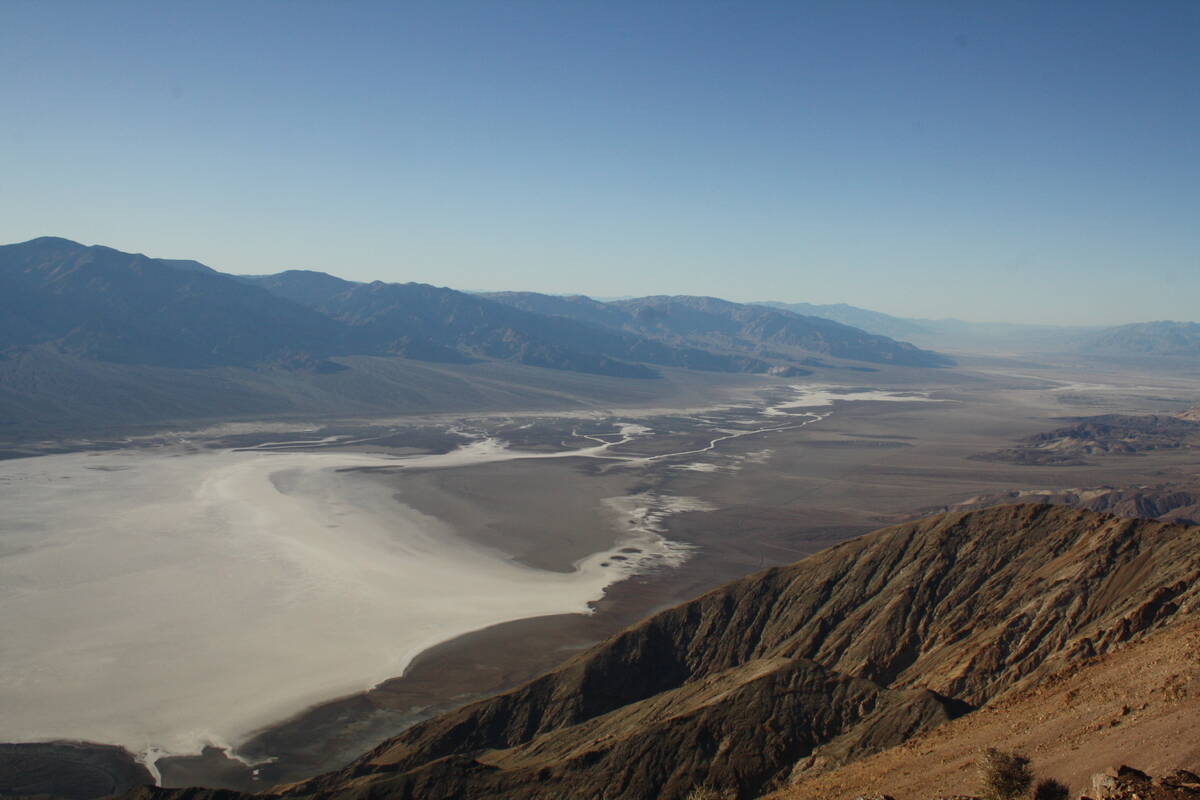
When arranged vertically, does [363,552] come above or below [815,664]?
below

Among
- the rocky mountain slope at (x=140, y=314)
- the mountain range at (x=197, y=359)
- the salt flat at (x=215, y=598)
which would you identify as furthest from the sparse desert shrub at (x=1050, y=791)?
the rocky mountain slope at (x=140, y=314)

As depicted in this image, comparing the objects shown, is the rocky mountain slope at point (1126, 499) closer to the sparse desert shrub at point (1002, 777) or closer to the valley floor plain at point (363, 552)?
the valley floor plain at point (363, 552)

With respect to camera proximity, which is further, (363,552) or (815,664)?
(363,552)

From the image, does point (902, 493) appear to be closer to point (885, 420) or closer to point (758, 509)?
point (758, 509)

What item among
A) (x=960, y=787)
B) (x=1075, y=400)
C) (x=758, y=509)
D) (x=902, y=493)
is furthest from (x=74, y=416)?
(x=1075, y=400)

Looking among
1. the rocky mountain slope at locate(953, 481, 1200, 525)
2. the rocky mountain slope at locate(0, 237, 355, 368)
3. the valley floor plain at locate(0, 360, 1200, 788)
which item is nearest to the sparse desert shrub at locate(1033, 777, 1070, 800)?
the valley floor plain at locate(0, 360, 1200, 788)

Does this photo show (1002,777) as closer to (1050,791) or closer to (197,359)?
(1050,791)

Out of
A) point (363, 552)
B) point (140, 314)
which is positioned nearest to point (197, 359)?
point (140, 314)
